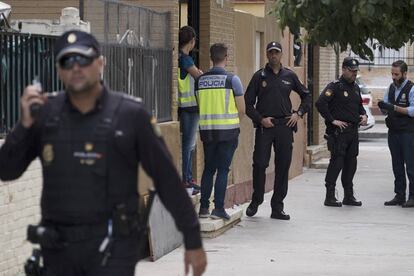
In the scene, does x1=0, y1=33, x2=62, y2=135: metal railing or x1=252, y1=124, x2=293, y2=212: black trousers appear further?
x1=252, y1=124, x2=293, y2=212: black trousers

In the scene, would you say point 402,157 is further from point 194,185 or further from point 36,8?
point 36,8

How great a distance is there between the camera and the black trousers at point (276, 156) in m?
12.1

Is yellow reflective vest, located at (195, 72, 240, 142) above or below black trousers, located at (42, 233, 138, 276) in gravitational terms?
above

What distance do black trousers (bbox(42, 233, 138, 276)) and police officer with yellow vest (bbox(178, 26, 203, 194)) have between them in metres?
6.56

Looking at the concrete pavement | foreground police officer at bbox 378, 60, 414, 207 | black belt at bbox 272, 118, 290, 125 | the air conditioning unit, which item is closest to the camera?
the air conditioning unit

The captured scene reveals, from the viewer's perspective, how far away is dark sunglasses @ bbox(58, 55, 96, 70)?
4691 millimetres

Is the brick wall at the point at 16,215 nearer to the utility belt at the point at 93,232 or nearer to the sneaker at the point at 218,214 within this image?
the sneaker at the point at 218,214

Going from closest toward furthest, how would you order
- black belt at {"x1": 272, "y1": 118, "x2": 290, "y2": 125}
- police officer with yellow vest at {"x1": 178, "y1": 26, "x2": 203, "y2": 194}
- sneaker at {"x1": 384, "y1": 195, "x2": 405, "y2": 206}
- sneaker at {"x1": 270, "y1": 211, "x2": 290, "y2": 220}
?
police officer with yellow vest at {"x1": 178, "y1": 26, "x2": 203, "y2": 194}
black belt at {"x1": 272, "y1": 118, "x2": 290, "y2": 125}
sneaker at {"x1": 270, "y1": 211, "x2": 290, "y2": 220}
sneaker at {"x1": 384, "y1": 195, "x2": 405, "y2": 206}

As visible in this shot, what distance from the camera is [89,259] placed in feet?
15.4

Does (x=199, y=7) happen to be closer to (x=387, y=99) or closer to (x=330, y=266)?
(x=387, y=99)

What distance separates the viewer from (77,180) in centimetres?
470

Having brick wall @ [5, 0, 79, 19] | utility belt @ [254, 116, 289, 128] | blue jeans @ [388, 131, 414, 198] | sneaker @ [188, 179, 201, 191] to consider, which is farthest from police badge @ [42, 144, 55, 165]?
blue jeans @ [388, 131, 414, 198]

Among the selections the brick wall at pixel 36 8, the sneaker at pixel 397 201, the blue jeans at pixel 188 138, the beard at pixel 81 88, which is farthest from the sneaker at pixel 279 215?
the beard at pixel 81 88

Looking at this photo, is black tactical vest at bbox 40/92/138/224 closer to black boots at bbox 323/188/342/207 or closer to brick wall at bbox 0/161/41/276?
brick wall at bbox 0/161/41/276
